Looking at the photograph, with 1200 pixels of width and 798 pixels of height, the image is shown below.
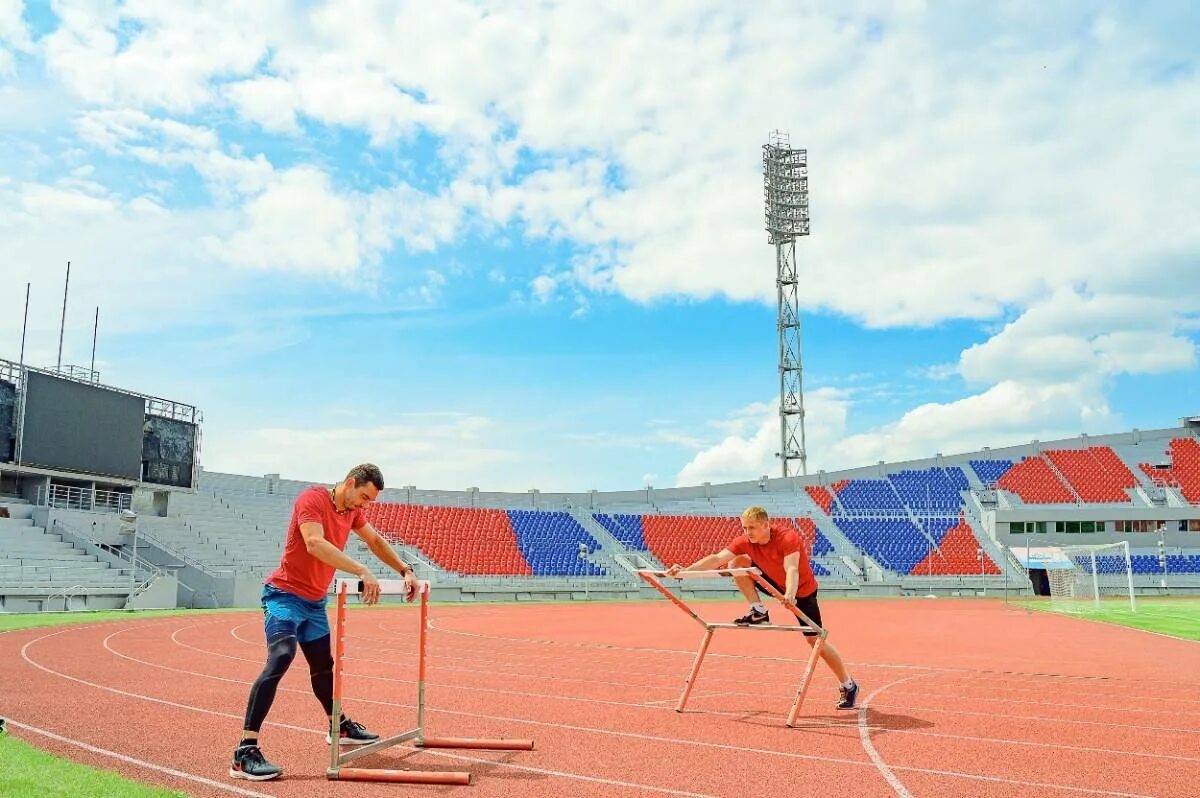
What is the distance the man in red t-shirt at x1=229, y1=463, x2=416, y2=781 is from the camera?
610 centimetres

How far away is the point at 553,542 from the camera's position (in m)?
51.1

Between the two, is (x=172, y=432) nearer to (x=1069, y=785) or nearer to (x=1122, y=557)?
(x=1069, y=785)

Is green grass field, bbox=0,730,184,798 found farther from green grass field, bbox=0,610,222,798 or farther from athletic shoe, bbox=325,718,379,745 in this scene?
athletic shoe, bbox=325,718,379,745

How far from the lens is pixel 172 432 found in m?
36.2

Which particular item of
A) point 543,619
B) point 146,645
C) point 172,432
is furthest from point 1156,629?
point 172,432

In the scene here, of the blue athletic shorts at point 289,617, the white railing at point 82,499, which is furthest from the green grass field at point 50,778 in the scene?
the white railing at point 82,499

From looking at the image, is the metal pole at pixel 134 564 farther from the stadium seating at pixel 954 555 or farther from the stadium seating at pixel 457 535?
the stadium seating at pixel 954 555

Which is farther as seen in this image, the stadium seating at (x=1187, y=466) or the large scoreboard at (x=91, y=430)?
the stadium seating at (x=1187, y=466)

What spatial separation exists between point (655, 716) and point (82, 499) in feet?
104

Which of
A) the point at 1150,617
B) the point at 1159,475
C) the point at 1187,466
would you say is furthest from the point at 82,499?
the point at 1187,466

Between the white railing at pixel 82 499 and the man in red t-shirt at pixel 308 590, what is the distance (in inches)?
1203

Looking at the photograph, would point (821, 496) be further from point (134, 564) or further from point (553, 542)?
point (134, 564)

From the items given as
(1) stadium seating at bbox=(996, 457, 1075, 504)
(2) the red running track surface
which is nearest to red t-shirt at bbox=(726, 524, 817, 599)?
(2) the red running track surface

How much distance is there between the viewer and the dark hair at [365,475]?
21.4ft
